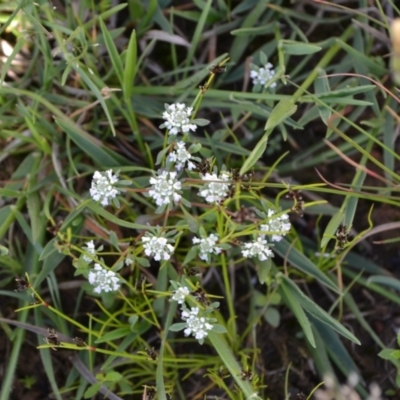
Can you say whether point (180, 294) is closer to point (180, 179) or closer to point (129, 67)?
point (180, 179)

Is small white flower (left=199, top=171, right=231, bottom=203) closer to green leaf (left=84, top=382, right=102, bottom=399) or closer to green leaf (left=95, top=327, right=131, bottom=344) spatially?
green leaf (left=95, top=327, right=131, bottom=344)

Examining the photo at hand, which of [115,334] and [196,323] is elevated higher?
[196,323]

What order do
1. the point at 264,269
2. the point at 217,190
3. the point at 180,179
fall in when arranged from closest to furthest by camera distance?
the point at 217,190 → the point at 264,269 → the point at 180,179

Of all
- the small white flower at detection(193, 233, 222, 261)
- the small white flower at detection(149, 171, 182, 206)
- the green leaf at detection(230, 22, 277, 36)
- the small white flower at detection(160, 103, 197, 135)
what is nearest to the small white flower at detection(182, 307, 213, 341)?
the small white flower at detection(193, 233, 222, 261)

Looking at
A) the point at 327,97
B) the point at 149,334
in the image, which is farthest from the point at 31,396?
the point at 327,97

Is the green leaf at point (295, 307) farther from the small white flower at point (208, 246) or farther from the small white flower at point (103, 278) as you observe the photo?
the small white flower at point (103, 278)

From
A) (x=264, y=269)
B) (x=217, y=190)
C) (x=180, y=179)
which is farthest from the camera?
(x=180, y=179)

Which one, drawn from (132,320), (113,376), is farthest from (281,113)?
(113,376)
